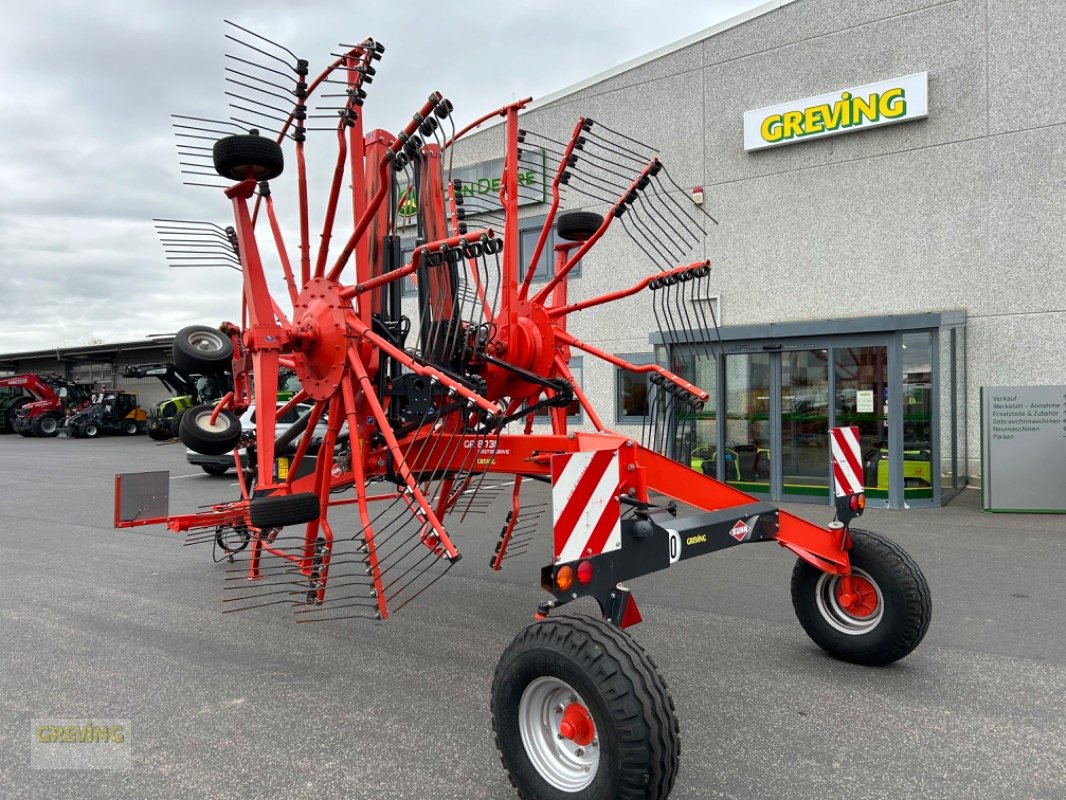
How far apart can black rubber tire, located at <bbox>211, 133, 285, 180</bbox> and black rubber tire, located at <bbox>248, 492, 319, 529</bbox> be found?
6.18 ft

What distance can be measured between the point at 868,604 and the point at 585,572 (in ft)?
6.98

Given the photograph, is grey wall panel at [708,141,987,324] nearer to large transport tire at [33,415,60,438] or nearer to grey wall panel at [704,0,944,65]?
grey wall panel at [704,0,944,65]

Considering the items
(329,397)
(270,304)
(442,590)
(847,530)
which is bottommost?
(442,590)

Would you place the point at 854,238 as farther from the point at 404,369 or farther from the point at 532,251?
the point at 404,369

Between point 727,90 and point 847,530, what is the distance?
1103 centimetres

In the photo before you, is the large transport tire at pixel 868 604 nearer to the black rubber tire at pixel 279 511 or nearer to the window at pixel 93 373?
the black rubber tire at pixel 279 511

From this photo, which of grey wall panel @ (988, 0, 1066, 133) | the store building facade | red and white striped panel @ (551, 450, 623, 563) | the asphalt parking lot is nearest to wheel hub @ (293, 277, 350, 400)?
the asphalt parking lot

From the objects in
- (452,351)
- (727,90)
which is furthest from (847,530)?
(727,90)

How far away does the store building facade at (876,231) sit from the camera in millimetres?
10656

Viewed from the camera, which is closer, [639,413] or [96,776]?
Result: [96,776]

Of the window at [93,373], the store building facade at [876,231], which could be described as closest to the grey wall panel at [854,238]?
the store building facade at [876,231]

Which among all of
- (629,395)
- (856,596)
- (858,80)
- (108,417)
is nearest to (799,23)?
(858,80)

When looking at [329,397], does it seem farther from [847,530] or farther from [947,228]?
[947,228]

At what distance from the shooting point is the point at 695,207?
13516mm
